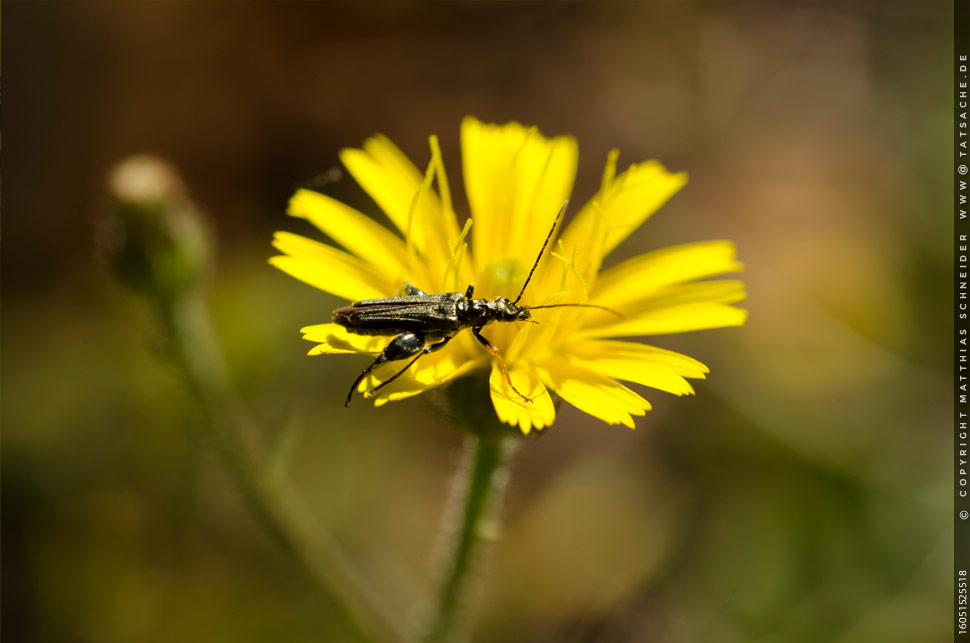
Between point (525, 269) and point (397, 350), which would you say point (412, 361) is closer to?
point (397, 350)

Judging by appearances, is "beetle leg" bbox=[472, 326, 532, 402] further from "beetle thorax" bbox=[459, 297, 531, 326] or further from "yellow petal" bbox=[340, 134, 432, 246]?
"yellow petal" bbox=[340, 134, 432, 246]

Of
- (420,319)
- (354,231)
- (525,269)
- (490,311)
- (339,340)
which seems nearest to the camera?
(339,340)

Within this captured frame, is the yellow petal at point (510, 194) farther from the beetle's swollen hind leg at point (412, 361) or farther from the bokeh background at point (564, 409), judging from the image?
the bokeh background at point (564, 409)

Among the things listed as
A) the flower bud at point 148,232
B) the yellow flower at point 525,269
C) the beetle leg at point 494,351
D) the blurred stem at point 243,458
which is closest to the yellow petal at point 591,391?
the yellow flower at point 525,269

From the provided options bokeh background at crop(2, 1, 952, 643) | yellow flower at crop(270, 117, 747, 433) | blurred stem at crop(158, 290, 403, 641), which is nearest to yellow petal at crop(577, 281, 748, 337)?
yellow flower at crop(270, 117, 747, 433)

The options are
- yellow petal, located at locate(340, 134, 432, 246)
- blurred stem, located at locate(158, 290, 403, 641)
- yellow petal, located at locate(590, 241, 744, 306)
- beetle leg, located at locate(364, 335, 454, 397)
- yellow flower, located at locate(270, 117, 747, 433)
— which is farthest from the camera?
blurred stem, located at locate(158, 290, 403, 641)

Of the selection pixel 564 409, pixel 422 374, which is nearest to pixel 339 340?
pixel 422 374
